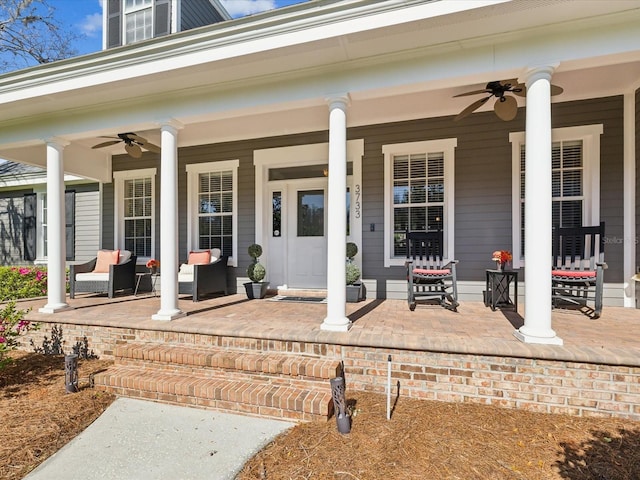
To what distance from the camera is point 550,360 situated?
2406 millimetres

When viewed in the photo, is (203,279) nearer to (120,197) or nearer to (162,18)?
(120,197)

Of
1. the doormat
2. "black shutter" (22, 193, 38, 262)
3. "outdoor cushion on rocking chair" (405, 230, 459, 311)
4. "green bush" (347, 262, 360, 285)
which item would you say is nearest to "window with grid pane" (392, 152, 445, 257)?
"outdoor cushion on rocking chair" (405, 230, 459, 311)

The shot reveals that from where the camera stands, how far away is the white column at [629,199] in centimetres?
405

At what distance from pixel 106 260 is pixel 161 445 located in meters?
4.68

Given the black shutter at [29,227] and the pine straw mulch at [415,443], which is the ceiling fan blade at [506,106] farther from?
the black shutter at [29,227]

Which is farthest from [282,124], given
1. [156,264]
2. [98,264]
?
[98,264]

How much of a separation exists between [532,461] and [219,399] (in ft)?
6.78

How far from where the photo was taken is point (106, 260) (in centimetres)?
585

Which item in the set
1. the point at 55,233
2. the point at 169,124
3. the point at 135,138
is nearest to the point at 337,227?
the point at 169,124

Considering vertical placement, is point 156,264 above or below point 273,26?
below

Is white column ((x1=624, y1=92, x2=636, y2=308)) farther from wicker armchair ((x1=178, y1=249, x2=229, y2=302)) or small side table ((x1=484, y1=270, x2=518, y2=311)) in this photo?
wicker armchair ((x1=178, y1=249, x2=229, y2=302))

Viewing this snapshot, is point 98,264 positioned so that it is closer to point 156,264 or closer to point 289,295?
point 156,264

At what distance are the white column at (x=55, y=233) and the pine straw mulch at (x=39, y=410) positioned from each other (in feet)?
2.60

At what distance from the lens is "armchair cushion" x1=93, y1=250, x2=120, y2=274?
5.82 metres
